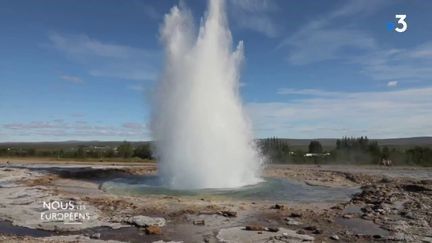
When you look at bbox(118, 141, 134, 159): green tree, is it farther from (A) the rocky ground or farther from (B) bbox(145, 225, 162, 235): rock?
(B) bbox(145, 225, 162, 235): rock

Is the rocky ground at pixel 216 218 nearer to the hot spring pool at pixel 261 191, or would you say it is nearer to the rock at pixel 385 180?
the hot spring pool at pixel 261 191

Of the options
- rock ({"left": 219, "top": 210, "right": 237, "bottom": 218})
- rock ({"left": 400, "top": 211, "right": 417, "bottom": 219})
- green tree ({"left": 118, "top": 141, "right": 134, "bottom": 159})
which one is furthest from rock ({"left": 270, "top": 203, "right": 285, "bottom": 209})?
green tree ({"left": 118, "top": 141, "right": 134, "bottom": 159})

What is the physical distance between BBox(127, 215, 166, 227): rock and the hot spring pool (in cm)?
573

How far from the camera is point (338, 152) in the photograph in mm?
48844

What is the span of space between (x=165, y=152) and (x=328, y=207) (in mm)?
9822

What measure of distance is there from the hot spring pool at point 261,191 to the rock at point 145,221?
5.73m

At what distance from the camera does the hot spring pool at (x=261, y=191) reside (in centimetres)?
1981

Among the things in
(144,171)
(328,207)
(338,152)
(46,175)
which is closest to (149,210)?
(328,207)

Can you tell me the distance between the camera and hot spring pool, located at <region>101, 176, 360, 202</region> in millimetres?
19812

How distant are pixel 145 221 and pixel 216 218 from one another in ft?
7.36

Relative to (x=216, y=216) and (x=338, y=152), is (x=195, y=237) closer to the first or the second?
(x=216, y=216)

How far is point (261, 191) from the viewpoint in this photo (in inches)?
851

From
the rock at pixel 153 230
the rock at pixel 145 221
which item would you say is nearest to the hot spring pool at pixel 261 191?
the rock at pixel 145 221

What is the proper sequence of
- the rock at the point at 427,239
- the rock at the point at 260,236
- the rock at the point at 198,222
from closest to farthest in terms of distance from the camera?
the rock at the point at 427,239
the rock at the point at 260,236
the rock at the point at 198,222
